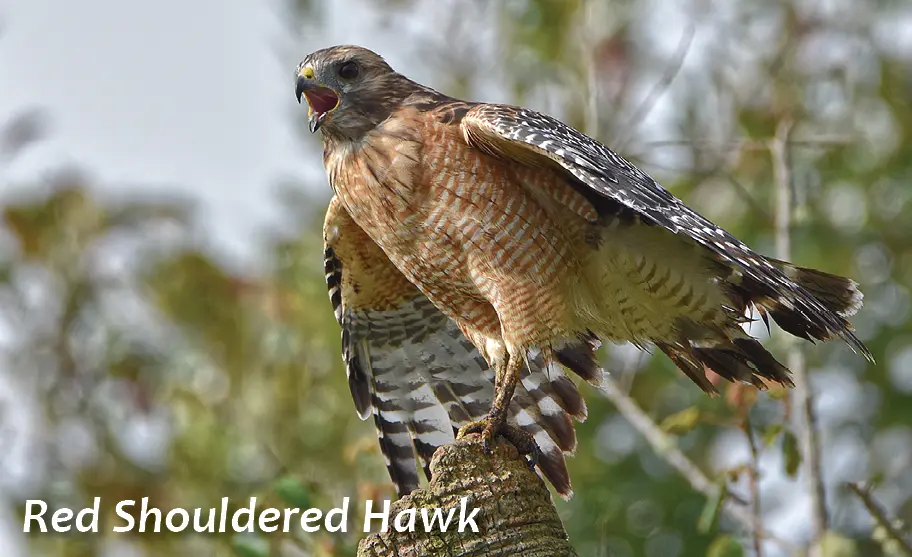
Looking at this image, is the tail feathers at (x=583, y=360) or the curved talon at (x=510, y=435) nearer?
the curved talon at (x=510, y=435)

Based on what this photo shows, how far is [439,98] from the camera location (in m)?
4.99

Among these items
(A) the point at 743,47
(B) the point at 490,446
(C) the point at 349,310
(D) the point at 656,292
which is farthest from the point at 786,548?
(A) the point at 743,47

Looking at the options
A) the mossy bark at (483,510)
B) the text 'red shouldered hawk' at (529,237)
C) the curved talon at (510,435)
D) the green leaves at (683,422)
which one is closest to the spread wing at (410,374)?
the text 'red shouldered hawk' at (529,237)

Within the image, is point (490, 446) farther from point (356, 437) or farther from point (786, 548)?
point (356, 437)

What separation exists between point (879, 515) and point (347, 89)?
253 centimetres

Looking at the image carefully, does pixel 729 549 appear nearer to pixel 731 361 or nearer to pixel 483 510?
pixel 731 361

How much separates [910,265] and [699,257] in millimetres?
4653

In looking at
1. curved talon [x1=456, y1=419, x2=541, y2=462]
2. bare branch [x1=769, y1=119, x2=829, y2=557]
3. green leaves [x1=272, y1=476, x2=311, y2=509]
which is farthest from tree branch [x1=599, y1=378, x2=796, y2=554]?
green leaves [x1=272, y1=476, x2=311, y2=509]

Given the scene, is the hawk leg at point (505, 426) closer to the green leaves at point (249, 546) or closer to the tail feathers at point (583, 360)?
the tail feathers at point (583, 360)

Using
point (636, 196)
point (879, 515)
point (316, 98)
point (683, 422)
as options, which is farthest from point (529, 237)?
point (879, 515)

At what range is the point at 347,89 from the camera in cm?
493

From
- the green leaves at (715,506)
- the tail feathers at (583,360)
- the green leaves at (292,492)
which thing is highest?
the tail feathers at (583,360)

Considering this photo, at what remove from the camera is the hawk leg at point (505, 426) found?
4309 mm

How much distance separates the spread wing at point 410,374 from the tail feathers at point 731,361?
0.54 metres
